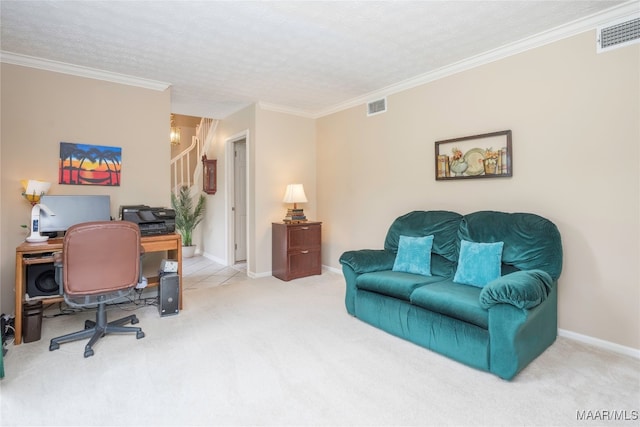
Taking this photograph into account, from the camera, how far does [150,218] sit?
3.37 meters

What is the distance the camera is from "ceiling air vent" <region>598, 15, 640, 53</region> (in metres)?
2.30

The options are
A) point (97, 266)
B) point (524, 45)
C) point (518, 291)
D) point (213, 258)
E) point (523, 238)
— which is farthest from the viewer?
point (213, 258)

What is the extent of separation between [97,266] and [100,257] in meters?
0.07

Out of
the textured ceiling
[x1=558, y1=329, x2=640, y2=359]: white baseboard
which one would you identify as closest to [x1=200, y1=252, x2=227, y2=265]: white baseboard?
the textured ceiling

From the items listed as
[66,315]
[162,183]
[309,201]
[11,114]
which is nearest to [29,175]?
[11,114]

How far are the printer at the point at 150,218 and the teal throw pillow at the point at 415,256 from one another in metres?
2.45

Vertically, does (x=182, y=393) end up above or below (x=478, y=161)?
below

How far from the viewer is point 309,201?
5.25 meters

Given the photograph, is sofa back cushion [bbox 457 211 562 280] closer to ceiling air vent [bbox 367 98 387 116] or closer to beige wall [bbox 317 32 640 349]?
beige wall [bbox 317 32 640 349]

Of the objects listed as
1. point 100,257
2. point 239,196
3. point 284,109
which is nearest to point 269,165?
point 284,109

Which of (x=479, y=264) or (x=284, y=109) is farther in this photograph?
(x=284, y=109)

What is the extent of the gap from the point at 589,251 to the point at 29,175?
16.8 feet

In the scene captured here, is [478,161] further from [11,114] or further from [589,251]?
[11,114]

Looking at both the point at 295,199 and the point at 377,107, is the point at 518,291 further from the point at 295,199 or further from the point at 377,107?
the point at 295,199
